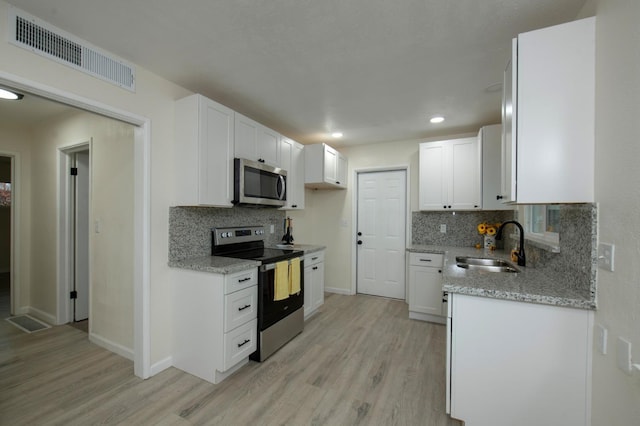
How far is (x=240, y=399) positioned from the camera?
6.32 ft

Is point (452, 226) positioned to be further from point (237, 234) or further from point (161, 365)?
point (161, 365)

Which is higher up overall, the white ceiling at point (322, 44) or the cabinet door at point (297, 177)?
the white ceiling at point (322, 44)

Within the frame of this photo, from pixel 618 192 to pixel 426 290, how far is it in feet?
8.05

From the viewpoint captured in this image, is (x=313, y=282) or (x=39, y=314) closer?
→ (x=39, y=314)

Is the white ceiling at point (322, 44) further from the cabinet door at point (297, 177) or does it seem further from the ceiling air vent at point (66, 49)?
the cabinet door at point (297, 177)

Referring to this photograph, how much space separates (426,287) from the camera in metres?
3.36

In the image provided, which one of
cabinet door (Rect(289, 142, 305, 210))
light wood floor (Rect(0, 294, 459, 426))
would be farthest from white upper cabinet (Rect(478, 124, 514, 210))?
cabinet door (Rect(289, 142, 305, 210))

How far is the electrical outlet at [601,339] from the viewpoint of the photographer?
121 cm

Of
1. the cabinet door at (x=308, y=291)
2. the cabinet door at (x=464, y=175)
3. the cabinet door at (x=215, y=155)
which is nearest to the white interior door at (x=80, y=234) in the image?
the cabinet door at (x=215, y=155)

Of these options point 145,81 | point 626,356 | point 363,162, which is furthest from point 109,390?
point 363,162

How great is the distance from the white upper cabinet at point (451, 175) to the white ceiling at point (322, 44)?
2.12ft

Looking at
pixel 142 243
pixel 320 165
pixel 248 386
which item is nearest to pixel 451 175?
pixel 320 165

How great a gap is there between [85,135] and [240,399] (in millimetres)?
3099

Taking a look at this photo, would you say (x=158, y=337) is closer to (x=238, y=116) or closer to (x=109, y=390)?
(x=109, y=390)
